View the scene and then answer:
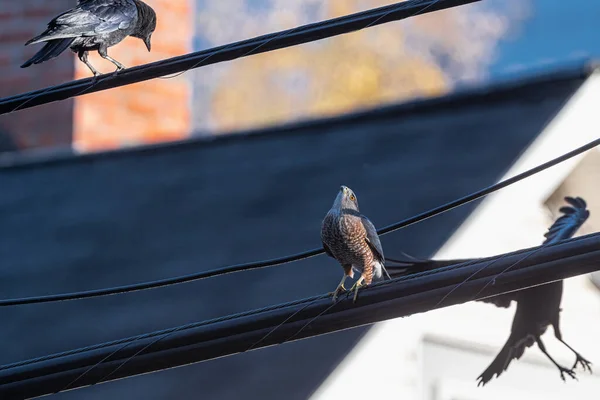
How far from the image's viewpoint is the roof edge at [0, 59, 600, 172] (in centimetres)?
972

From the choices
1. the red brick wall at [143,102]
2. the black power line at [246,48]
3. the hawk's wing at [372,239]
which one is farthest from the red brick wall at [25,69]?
the hawk's wing at [372,239]

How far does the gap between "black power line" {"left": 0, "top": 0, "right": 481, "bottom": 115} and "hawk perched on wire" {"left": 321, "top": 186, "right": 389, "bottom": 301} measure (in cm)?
63

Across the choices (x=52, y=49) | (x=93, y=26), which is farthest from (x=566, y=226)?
(x=52, y=49)

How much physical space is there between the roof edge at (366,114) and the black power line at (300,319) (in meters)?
5.24

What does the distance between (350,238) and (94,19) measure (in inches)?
56.5

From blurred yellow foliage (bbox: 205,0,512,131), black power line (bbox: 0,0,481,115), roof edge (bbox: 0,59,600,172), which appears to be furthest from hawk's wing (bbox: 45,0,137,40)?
blurred yellow foliage (bbox: 205,0,512,131)

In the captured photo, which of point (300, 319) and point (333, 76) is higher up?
point (333, 76)

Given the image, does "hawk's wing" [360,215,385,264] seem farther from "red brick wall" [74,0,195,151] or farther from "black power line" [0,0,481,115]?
"red brick wall" [74,0,195,151]

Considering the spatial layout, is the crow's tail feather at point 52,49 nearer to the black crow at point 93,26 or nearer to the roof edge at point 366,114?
the black crow at point 93,26

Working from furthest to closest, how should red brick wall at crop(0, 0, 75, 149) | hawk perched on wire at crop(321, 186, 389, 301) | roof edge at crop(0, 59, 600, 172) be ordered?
red brick wall at crop(0, 0, 75, 149) < roof edge at crop(0, 59, 600, 172) < hawk perched on wire at crop(321, 186, 389, 301)

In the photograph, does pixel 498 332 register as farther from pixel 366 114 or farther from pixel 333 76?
pixel 333 76

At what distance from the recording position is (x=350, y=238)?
4.52 meters

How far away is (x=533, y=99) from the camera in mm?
9703

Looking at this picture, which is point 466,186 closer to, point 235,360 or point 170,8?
point 235,360
